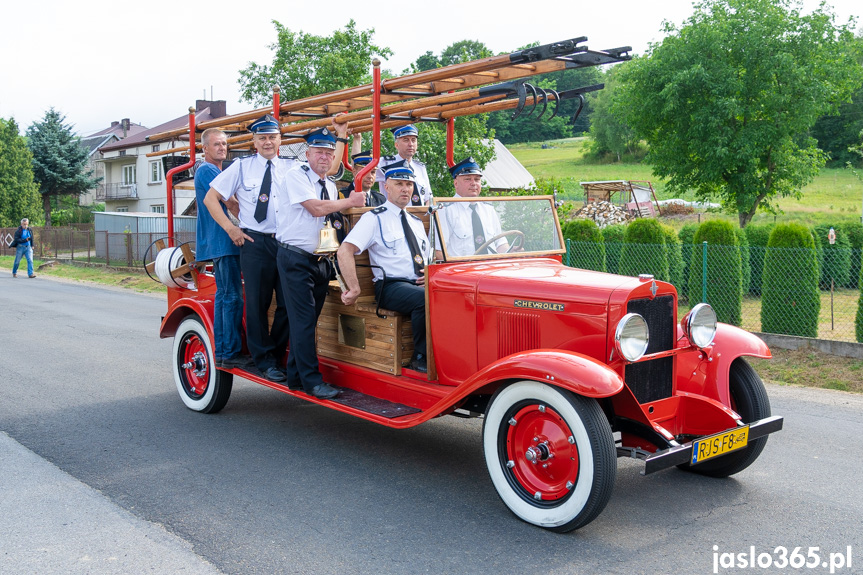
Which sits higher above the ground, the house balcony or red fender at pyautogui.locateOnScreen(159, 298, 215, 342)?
the house balcony

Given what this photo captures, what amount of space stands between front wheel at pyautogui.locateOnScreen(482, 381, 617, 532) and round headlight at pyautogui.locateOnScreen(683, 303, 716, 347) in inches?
41.1

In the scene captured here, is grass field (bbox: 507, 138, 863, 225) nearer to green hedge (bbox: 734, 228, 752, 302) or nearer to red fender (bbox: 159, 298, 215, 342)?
green hedge (bbox: 734, 228, 752, 302)

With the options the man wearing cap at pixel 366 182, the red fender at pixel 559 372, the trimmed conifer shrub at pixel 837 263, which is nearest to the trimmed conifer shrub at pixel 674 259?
the trimmed conifer shrub at pixel 837 263

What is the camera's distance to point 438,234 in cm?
484

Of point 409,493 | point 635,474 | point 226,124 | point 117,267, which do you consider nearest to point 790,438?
point 635,474

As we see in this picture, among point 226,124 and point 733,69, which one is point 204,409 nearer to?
point 226,124

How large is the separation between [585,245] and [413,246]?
799 centimetres

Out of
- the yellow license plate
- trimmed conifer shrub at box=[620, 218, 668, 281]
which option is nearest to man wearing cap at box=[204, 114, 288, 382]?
the yellow license plate

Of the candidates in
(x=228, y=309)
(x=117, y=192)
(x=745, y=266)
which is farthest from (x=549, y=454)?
(x=117, y=192)

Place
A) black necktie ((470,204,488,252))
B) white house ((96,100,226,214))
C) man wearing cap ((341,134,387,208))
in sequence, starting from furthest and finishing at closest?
white house ((96,100,226,214)), man wearing cap ((341,134,387,208)), black necktie ((470,204,488,252))

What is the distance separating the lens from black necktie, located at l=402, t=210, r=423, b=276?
5.11 meters

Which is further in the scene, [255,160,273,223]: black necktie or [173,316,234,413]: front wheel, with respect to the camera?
[173,316,234,413]: front wheel

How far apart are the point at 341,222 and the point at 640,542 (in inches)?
122

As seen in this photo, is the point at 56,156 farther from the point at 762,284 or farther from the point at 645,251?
the point at 762,284
